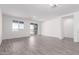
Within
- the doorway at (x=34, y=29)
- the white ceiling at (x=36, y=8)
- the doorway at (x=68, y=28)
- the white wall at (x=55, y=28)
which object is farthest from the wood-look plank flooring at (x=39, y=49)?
the doorway at (x=34, y=29)

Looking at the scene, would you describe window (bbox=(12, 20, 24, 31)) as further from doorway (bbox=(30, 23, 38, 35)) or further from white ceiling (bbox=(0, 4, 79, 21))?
doorway (bbox=(30, 23, 38, 35))

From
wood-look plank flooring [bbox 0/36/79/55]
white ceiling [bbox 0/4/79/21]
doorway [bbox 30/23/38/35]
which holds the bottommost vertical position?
wood-look plank flooring [bbox 0/36/79/55]

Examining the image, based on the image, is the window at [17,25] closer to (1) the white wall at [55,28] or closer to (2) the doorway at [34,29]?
(2) the doorway at [34,29]

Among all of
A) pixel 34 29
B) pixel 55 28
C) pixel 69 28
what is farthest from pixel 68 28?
pixel 34 29

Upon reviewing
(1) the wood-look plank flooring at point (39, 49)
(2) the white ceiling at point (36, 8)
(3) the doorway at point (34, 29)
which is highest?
(2) the white ceiling at point (36, 8)

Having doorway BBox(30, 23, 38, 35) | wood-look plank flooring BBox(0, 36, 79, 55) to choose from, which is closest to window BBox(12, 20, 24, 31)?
wood-look plank flooring BBox(0, 36, 79, 55)

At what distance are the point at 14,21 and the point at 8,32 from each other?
1631 millimetres

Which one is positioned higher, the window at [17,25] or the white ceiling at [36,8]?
the white ceiling at [36,8]

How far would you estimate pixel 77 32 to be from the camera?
5719 millimetres

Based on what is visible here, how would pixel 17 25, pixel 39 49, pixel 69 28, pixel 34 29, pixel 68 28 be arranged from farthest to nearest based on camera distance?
pixel 34 29
pixel 68 28
pixel 69 28
pixel 17 25
pixel 39 49

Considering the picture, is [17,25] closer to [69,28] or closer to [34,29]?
[34,29]
